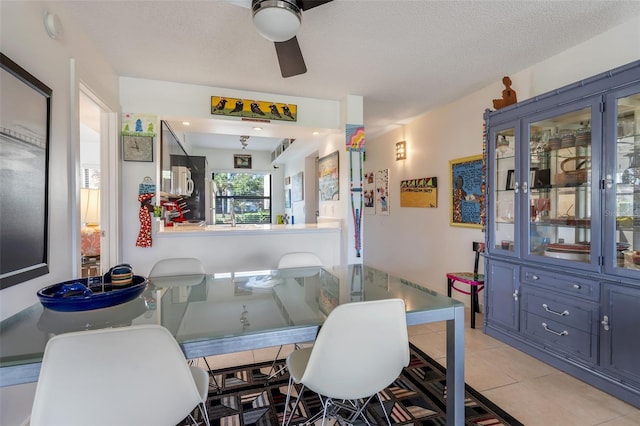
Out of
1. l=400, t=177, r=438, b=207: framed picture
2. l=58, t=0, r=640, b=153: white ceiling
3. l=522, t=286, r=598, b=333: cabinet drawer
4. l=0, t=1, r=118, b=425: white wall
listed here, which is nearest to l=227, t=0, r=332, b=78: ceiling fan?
l=58, t=0, r=640, b=153: white ceiling

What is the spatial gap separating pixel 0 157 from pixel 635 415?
3.41 metres

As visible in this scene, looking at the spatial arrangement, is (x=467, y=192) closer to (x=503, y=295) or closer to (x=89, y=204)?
(x=503, y=295)

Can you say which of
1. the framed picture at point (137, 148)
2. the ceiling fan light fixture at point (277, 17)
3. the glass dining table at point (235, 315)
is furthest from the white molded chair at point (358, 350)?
the framed picture at point (137, 148)

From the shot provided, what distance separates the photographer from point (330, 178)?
14.3ft

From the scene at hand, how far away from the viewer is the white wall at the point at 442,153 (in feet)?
7.71

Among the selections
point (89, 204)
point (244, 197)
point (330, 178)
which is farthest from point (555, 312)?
point (244, 197)

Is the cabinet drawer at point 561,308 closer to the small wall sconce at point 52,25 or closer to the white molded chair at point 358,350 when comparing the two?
the white molded chair at point 358,350

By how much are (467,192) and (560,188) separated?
112cm

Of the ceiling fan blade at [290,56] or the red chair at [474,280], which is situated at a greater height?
the ceiling fan blade at [290,56]

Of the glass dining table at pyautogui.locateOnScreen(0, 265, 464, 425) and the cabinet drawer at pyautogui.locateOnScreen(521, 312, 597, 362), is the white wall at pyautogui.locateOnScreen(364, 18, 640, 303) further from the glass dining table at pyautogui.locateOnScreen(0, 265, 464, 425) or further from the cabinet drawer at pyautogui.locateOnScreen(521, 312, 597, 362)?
the glass dining table at pyautogui.locateOnScreen(0, 265, 464, 425)

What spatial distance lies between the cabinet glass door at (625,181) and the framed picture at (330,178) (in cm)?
260

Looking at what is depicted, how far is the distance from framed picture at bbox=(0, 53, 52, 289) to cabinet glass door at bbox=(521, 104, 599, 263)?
10.6 ft

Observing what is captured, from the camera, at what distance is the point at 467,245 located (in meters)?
3.52

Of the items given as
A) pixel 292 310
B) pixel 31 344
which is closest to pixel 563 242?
pixel 292 310
